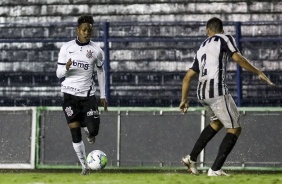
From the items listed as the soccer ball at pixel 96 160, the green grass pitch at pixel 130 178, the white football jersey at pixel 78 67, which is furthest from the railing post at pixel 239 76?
the white football jersey at pixel 78 67

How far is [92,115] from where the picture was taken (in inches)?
580

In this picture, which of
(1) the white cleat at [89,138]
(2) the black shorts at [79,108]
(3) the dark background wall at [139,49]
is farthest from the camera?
(3) the dark background wall at [139,49]

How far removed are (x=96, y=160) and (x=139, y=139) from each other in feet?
3.96

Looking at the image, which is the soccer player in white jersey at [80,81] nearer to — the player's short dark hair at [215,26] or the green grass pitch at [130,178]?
the green grass pitch at [130,178]

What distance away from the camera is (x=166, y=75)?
2195cm

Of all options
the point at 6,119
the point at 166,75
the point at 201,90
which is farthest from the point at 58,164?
the point at 166,75

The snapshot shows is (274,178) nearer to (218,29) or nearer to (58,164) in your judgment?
(218,29)

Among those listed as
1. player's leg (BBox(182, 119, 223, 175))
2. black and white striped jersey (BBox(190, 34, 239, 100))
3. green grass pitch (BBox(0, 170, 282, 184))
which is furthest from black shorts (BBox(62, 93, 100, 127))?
black and white striped jersey (BBox(190, 34, 239, 100))

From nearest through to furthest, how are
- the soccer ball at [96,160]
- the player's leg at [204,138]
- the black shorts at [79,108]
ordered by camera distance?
the player's leg at [204,138] → the black shorts at [79,108] → the soccer ball at [96,160]

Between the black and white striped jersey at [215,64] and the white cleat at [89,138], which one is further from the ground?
the black and white striped jersey at [215,64]

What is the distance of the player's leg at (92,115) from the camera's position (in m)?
14.7

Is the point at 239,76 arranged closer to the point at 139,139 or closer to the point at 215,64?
the point at 139,139

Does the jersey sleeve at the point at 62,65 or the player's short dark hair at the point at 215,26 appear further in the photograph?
the jersey sleeve at the point at 62,65

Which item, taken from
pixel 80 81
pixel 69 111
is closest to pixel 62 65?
pixel 80 81
